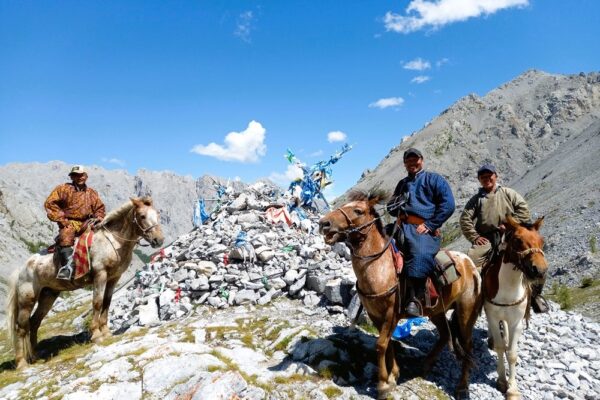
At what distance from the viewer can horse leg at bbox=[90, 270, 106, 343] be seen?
377 inches

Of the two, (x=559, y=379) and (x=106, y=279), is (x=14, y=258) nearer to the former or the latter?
(x=106, y=279)

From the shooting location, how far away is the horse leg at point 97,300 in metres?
9.57

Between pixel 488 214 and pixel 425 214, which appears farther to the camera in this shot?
pixel 488 214

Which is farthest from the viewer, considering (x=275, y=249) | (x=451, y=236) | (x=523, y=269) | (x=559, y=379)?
(x=451, y=236)

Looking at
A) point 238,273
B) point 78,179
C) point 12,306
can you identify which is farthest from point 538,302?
point 12,306

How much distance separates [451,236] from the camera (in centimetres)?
5575

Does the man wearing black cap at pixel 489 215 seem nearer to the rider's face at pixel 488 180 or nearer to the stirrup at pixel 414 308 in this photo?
the rider's face at pixel 488 180

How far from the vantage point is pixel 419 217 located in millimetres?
7141

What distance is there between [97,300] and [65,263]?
3.90 ft

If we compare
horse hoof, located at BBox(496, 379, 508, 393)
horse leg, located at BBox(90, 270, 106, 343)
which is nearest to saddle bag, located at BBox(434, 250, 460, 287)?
horse hoof, located at BBox(496, 379, 508, 393)

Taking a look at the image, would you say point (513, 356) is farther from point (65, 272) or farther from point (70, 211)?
point (70, 211)

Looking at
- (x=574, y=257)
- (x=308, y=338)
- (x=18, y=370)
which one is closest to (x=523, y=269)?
(x=308, y=338)

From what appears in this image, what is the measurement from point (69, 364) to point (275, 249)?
25.3 feet

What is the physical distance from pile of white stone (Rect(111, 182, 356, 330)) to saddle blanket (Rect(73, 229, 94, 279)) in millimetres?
3051
